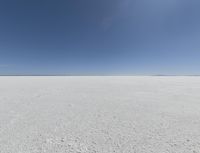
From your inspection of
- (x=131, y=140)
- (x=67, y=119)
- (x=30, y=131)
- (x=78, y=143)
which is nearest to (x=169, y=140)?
(x=131, y=140)

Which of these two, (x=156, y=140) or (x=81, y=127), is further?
(x=81, y=127)

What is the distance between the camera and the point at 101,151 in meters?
1.85

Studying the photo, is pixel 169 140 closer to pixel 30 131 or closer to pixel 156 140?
pixel 156 140

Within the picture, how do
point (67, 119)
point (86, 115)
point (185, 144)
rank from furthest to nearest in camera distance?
point (86, 115)
point (67, 119)
point (185, 144)

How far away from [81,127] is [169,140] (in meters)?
1.76

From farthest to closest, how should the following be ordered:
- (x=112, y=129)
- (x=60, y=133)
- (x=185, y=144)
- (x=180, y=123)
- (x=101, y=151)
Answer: (x=180, y=123), (x=112, y=129), (x=60, y=133), (x=185, y=144), (x=101, y=151)

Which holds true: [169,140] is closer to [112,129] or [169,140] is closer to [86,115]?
[112,129]

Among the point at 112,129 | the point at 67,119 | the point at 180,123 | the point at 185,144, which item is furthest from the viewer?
the point at 67,119

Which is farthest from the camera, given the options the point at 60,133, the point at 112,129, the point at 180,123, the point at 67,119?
the point at 67,119

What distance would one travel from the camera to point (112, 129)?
2.58 metres

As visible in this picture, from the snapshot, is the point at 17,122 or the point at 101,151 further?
the point at 17,122

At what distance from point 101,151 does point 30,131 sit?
159 centimetres

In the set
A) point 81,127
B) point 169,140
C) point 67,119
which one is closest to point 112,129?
point 81,127

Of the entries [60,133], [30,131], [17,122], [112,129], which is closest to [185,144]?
[112,129]
